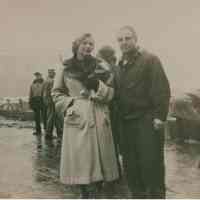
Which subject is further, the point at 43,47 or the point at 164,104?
the point at 43,47

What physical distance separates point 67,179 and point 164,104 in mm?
1005

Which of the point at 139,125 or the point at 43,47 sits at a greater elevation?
the point at 43,47

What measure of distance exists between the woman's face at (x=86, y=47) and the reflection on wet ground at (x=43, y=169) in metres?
0.78

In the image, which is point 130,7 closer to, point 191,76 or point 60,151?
point 191,76

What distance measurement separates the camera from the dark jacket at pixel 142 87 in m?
3.92

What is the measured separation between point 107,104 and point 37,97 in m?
0.61

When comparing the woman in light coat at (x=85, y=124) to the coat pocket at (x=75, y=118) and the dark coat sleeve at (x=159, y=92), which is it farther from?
the dark coat sleeve at (x=159, y=92)

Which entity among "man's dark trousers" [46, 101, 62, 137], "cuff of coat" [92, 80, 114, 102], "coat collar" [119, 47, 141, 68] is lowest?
"man's dark trousers" [46, 101, 62, 137]

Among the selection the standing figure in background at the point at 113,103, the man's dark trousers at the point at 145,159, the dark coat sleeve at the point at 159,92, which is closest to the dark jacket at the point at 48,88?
the standing figure in background at the point at 113,103

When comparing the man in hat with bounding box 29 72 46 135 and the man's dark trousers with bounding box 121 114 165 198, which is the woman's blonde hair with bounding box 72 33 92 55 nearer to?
the man in hat with bounding box 29 72 46 135

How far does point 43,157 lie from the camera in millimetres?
4105

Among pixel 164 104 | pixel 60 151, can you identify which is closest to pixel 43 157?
pixel 60 151

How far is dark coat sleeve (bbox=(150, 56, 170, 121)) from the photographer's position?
3.91m

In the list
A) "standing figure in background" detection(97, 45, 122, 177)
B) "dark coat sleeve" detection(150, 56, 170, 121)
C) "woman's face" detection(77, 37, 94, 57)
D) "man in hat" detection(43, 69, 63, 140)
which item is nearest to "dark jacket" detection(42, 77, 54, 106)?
"man in hat" detection(43, 69, 63, 140)
